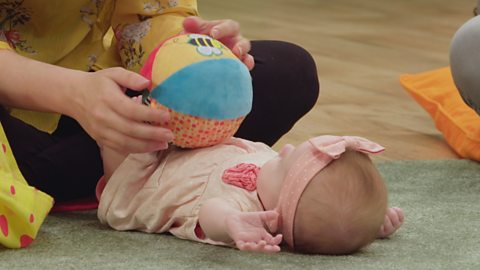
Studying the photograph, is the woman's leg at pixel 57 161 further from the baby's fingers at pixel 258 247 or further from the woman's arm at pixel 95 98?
the baby's fingers at pixel 258 247

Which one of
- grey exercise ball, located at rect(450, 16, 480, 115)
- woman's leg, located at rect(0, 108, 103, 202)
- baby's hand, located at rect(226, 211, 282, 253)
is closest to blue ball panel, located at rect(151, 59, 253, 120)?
A: baby's hand, located at rect(226, 211, 282, 253)

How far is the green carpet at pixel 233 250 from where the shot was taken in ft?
3.09

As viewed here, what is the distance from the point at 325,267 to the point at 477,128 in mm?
730

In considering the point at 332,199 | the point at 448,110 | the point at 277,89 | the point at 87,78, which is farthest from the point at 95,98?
the point at 448,110

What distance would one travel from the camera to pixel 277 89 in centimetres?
134

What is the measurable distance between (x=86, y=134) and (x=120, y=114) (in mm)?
277

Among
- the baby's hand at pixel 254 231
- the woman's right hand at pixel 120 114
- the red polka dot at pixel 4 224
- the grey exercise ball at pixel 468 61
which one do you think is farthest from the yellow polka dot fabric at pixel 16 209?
the grey exercise ball at pixel 468 61

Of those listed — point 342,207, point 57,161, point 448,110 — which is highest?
point 342,207

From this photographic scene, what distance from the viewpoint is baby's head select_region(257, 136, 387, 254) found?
94 cm

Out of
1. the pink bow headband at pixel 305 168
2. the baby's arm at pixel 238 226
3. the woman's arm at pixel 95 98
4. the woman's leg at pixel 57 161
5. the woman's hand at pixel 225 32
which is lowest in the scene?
the woman's leg at pixel 57 161

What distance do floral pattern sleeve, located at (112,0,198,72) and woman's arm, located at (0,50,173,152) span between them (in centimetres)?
23

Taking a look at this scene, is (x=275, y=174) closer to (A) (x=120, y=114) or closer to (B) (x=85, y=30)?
(A) (x=120, y=114)

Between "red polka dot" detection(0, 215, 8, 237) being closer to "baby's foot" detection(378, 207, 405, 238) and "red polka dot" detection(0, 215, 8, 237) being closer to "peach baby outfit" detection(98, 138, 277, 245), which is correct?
"peach baby outfit" detection(98, 138, 277, 245)

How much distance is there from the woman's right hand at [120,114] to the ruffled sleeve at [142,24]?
0.28 m
